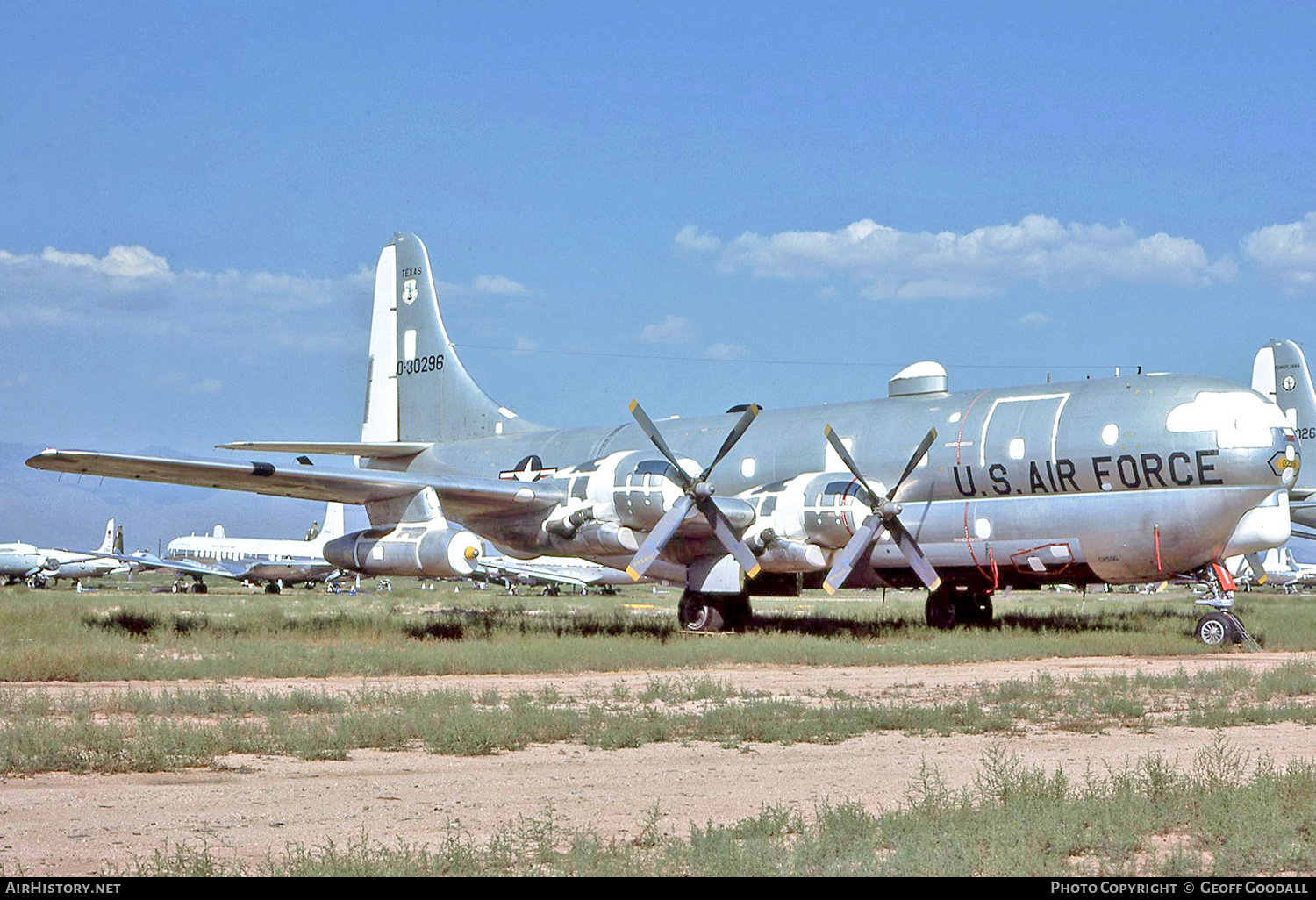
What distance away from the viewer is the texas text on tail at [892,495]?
24469 mm

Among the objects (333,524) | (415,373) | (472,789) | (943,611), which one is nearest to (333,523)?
(333,524)

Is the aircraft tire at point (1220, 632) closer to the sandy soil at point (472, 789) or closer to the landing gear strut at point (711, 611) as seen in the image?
the landing gear strut at point (711, 611)

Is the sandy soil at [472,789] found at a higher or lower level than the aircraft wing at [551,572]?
lower

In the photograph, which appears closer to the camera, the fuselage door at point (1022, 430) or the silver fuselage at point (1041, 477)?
the silver fuselage at point (1041, 477)

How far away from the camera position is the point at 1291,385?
4569cm

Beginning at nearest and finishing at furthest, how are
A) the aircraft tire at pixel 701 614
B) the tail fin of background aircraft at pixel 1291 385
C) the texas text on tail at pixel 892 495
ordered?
1. the texas text on tail at pixel 892 495
2. the aircraft tire at pixel 701 614
3. the tail fin of background aircraft at pixel 1291 385

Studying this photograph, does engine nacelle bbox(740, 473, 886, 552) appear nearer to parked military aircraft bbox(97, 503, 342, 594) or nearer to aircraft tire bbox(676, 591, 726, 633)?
aircraft tire bbox(676, 591, 726, 633)

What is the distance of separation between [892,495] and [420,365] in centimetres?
1558

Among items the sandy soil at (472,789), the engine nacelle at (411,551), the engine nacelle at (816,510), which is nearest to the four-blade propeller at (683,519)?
the engine nacelle at (816,510)

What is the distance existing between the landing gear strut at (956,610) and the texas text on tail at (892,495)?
41 mm

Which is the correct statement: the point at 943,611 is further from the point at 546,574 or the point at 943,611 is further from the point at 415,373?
the point at 546,574

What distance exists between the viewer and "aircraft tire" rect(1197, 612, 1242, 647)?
989 inches
